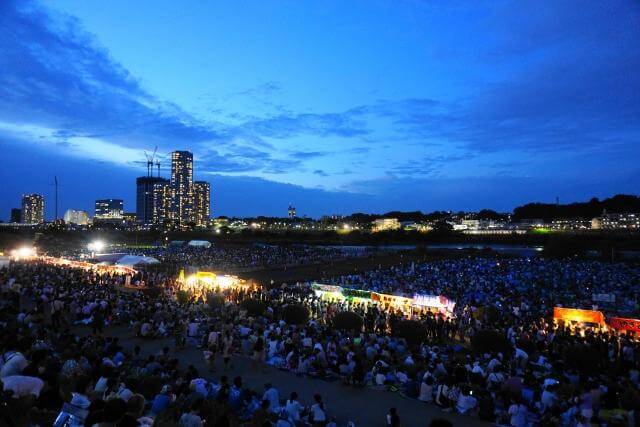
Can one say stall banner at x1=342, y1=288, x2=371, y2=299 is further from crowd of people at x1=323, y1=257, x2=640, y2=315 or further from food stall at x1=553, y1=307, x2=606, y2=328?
food stall at x1=553, y1=307, x2=606, y2=328

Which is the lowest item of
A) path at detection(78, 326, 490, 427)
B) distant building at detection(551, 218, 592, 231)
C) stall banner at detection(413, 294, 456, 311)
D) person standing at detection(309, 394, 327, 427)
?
path at detection(78, 326, 490, 427)

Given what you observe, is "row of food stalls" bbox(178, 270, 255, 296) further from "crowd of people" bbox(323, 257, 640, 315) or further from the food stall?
the food stall

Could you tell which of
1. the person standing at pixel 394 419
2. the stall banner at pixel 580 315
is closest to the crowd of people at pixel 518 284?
the stall banner at pixel 580 315

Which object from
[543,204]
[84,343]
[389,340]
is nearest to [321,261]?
[389,340]

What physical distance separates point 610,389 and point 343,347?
19.5ft

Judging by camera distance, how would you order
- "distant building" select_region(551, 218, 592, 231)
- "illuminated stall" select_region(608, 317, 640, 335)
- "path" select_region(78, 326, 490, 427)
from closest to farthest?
"path" select_region(78, 326, 490, 427), "illuminated stall" select_region(608, 317, 640, 335), "distant building" select_region(551, 218, 592, 231)

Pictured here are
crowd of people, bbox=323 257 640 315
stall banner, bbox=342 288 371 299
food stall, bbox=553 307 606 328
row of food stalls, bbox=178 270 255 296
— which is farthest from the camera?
row of food stalls, bbox=178 270 255 296

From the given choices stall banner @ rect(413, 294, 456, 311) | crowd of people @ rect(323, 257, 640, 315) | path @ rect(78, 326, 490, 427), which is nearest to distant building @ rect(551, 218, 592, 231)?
crowd of people @ rect(323, 257, 640, 315)

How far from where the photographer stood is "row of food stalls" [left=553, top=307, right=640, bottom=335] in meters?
14.1

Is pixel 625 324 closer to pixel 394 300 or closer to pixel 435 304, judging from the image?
pixel 435 304

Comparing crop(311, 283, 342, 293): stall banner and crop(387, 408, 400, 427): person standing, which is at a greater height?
crop(311, 283, 342, 293): stall banner

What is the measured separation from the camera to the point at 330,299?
66.1 ft

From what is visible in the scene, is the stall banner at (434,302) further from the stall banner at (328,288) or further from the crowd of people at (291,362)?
the stall banner at (328,288)

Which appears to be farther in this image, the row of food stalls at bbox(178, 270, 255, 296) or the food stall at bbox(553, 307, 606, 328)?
the row of food stalls at bbox(178, 270, 255, 296)
